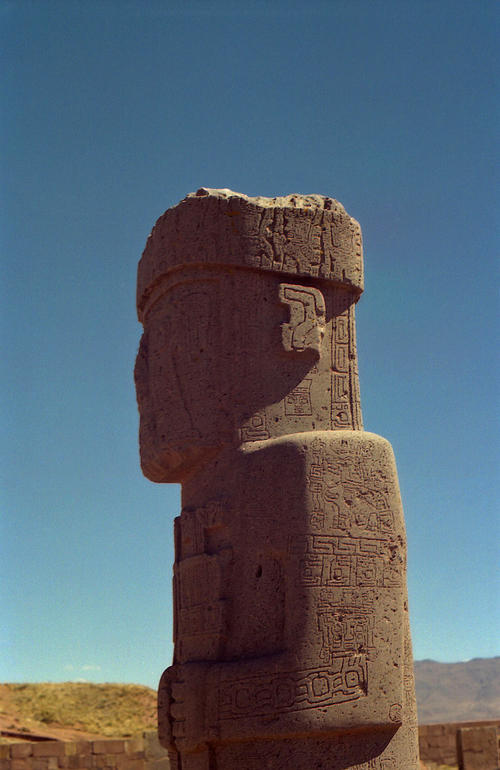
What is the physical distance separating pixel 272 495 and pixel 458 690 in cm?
8548

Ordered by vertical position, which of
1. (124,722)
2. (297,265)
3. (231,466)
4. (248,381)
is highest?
(297,265)

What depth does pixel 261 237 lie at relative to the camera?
5348mm

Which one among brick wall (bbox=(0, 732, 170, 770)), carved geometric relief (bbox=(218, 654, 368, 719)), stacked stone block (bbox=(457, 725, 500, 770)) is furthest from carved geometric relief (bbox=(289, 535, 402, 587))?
brick wall (bbox=(0, 732, 170, 770))

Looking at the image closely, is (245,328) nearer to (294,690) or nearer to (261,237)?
(261,237)

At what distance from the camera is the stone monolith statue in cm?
450

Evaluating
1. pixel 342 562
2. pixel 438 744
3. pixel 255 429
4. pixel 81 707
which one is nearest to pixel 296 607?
pixel 342 562

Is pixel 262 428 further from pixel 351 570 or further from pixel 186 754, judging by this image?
pixel 186 754

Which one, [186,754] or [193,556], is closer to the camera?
[186,754]

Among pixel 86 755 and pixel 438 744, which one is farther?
pixel 438 744

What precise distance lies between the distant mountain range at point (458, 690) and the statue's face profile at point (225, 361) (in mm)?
66394

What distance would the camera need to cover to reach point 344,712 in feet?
14.6

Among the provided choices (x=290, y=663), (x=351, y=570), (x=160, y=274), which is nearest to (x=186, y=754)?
(x=290, y=663)

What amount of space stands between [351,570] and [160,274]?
218 centimetres

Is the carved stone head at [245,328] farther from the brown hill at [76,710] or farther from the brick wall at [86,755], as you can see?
the brown hill at [76,710]
